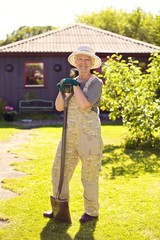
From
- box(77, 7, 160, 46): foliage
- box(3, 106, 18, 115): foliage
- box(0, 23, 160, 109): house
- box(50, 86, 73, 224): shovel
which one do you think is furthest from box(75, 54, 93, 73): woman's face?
box(77, 7, 160, 46): foliage

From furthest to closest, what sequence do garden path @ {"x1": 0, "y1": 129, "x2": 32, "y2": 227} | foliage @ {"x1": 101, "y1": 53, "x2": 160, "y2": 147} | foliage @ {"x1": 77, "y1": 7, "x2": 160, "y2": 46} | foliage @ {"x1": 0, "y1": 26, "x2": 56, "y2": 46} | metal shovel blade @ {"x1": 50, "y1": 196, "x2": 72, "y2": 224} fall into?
foliage @ {"x1": 0, "y1": 26, "x2": 56, "y2": 46}
foliage @ {"x1": 77, "y1": 7, "x2": 160, "y2": 46}
foliage @ {"x1": 101, "y1": 53, "x2": 160, "y2": 147}
garden path @ {"x1": 0, "y1": 129, "x2": 32, "y2": 227}
metal shovel blade @ {"x1": 50, "y1": 196, "x2": 72, "y2": 224}

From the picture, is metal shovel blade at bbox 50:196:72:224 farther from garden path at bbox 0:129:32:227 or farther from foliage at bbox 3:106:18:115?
foliage at bbox 3:106:18:115

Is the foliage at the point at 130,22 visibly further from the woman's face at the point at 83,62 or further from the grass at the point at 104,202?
the woman's face at the point at 83,62

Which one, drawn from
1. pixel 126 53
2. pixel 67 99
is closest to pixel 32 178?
pixel 67 99

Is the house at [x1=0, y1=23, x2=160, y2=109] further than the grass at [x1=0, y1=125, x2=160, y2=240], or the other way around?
the house at [x1=0, y1=23, x2=160, y2=109]

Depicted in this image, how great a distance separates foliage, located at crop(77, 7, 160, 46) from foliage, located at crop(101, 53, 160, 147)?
22.4 meters

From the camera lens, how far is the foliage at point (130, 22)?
34066 millimetres

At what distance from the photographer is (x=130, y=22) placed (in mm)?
37094

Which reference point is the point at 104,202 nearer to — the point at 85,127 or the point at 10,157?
the point at 85,127

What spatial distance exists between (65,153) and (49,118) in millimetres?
11778

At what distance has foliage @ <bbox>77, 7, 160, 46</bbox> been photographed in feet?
112

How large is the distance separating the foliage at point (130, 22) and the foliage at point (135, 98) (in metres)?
22.4

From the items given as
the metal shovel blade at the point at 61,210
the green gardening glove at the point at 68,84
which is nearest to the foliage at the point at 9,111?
the metal shovel blade at the point at 61,210

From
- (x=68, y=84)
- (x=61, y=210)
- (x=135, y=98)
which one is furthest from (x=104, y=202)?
(x=135, y=98)
